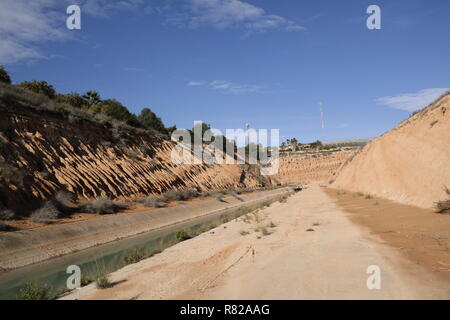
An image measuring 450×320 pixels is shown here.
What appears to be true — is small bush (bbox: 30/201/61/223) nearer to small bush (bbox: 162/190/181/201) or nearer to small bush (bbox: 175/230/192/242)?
small bush (bbox: 175/230/192/242)

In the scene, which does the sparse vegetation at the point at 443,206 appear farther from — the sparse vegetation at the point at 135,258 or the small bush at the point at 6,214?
the small bush at the point at 6,214

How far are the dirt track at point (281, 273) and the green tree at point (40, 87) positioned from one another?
36817 millimetres

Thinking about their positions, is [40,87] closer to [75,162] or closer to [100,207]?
[75,162]

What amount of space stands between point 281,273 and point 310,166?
266ft

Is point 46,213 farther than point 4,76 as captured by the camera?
No

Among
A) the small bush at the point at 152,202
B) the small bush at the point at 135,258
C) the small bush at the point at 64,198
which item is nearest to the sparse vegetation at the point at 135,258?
the small bush at the point at 135,258

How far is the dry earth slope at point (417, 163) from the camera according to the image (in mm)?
15773

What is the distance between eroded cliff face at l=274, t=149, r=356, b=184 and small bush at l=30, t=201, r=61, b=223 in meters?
65.0

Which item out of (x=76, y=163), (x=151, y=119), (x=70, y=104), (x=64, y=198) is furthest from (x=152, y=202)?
(x=151, y=119)

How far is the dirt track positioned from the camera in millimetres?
5711

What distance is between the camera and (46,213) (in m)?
16.9

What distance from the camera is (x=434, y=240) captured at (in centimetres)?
874

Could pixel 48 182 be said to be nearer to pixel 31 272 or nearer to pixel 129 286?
pixel 31 272

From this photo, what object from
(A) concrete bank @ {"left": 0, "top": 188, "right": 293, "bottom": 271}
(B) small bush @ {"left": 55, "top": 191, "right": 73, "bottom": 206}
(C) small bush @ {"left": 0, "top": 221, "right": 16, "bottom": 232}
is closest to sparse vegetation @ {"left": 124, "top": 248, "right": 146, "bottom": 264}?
(A) concrete bank @ {"left": 0, "top": 188, "right": 293, "bottom": 271}
